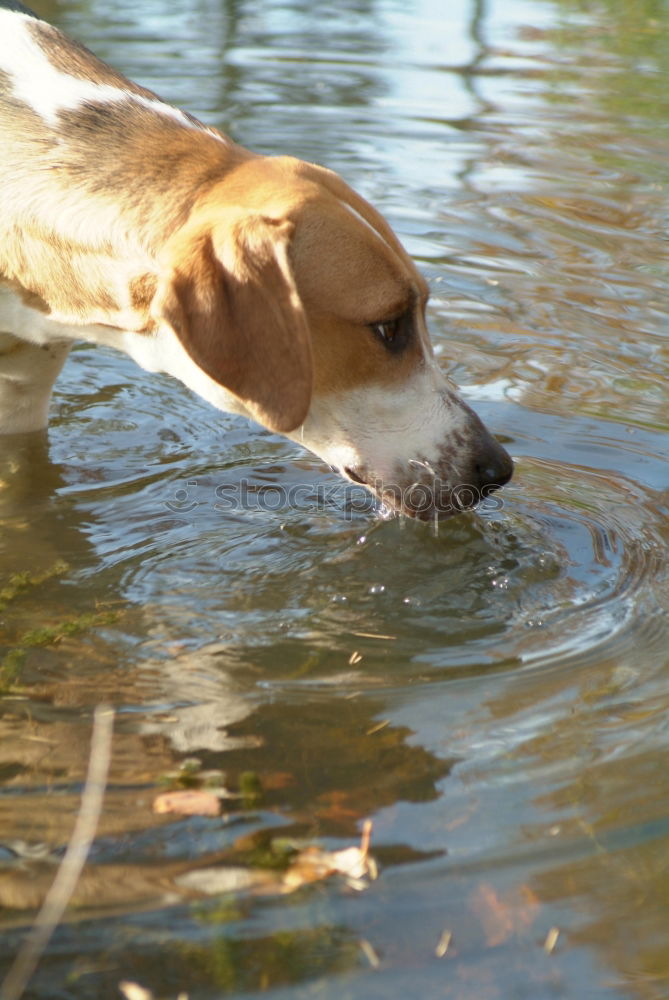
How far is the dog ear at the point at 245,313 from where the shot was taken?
3.57 metres

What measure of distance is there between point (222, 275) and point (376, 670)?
1272mm

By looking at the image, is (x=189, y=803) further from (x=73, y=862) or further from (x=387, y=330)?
(x=387, y=330)

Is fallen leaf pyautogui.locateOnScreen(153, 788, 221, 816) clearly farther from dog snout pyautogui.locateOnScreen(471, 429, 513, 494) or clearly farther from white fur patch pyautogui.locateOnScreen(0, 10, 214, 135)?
white fur patch pyautogui.locateOnScreen(0, 10, 214, 135)

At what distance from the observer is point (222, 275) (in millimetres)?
3594

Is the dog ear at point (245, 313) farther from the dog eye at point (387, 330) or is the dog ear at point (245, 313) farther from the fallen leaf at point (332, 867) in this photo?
the fallen leaf at point (332, 867)

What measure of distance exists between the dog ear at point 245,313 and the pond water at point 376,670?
0.82 m

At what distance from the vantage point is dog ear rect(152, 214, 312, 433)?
357 centimetres

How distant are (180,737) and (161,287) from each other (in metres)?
1.29

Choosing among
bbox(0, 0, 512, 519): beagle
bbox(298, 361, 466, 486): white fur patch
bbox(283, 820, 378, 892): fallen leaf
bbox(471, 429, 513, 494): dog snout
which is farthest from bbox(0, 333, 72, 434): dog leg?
bbox(283, 820, 378, 892): fallen leaf

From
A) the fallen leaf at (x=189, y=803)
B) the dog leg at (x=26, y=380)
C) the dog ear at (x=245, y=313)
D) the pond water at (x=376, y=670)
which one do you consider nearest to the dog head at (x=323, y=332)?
the dog ear at (x=245, y=313)

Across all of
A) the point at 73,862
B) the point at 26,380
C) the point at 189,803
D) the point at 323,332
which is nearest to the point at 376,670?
the point at 189,803

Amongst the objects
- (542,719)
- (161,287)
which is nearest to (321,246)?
(161,287)

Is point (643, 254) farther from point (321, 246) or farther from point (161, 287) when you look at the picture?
point (161, 287)

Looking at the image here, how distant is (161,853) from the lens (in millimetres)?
2943
